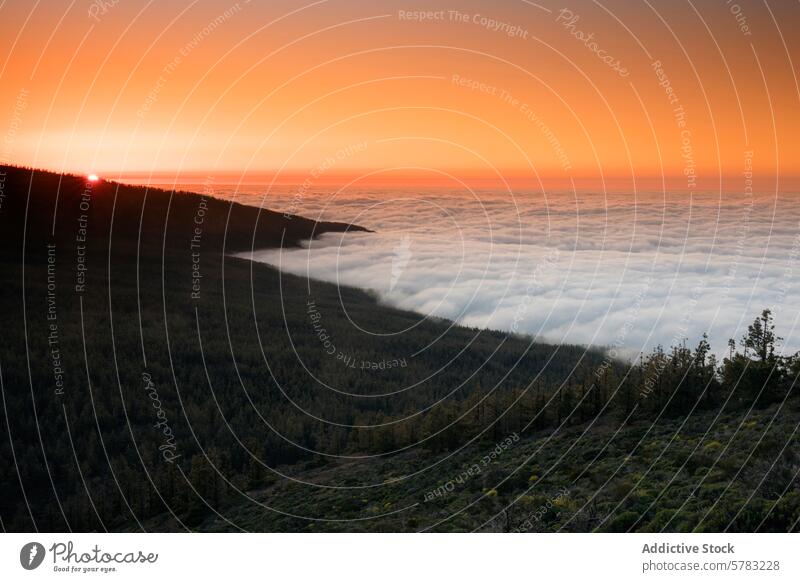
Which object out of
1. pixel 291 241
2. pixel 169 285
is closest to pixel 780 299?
pixel 169 285

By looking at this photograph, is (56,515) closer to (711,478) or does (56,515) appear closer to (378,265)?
(711,478)
